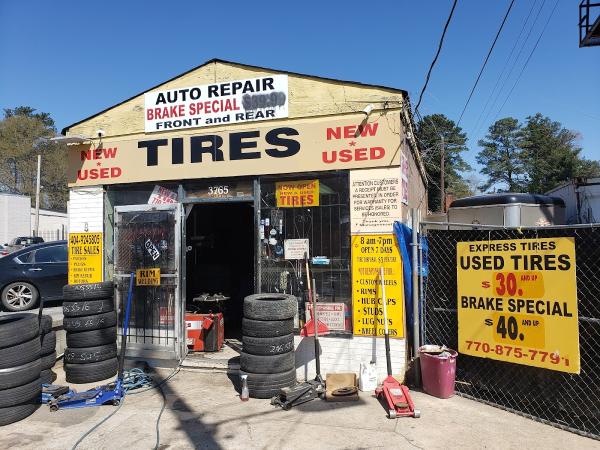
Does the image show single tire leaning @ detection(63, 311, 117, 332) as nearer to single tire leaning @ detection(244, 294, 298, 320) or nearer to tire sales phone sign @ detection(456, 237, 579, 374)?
single tire leaning @ detection(244, 294, 298, 320)

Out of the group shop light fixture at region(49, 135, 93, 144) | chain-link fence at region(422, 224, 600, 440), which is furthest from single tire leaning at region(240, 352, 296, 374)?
shop light fixture at region(49, 135, 93, 144)

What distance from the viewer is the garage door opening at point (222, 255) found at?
32.1ft

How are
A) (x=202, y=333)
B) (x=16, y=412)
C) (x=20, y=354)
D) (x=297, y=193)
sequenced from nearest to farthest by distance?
1. (x=16, y=412)
2. (x=20, y=354)
3. (x=297, y=193)
4. (x=202, y=333)

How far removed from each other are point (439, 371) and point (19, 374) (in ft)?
15.8

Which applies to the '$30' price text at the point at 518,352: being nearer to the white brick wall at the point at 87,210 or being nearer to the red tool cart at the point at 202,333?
the red tool cart at the point at 202,333

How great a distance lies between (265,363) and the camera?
543 cm

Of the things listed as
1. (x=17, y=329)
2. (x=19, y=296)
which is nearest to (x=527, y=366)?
(x=17, y=329)

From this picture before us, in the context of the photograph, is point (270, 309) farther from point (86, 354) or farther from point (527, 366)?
point (527, 366)

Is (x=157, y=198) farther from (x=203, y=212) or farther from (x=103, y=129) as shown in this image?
(x=203, y=212)

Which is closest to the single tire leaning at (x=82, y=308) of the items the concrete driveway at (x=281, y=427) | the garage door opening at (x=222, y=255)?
→ the concrete driveway at (x=281, y=427)

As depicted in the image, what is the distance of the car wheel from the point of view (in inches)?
400

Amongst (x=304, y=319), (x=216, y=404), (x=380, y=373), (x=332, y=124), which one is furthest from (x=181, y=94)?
(x=380, y=373)

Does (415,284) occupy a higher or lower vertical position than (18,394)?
higher

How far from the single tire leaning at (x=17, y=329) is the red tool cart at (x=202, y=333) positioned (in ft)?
8.02
